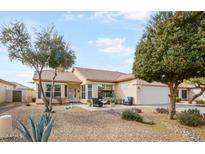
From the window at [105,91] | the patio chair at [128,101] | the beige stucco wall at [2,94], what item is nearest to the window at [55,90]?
the beige stucco wall at [2,94]

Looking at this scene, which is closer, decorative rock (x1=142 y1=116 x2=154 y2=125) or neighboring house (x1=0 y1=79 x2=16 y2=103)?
decorative rock (x1=142 y1=116 x2=154 y2=125)

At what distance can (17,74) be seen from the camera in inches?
454

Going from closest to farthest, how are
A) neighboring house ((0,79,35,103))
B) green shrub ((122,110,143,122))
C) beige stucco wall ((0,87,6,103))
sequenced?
green shrub ((122,110,143,122))
beige stucco wall ((0,87,6,103))
neighboring house ((0,79,35,103))

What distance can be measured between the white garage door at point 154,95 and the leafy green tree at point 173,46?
356 inches

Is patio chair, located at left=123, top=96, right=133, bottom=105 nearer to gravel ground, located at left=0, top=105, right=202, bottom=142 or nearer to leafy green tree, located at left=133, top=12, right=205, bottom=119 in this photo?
gravel ground, located at left=0, top=105, right=202, bottom=142

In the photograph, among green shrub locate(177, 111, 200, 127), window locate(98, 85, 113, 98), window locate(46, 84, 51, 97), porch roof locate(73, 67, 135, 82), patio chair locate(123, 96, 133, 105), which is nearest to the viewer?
green shrub locate(177, 111, 200, 127)

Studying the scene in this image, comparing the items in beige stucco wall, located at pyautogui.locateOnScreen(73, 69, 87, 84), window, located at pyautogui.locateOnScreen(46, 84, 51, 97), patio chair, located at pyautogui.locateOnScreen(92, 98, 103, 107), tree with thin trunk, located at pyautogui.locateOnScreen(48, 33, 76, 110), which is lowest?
patio chair, located at pyautogui.locateOnScreen(92, 98, 103, 107)

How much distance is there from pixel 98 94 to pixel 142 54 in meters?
10.3

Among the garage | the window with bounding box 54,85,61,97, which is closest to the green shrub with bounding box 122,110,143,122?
A: the garage

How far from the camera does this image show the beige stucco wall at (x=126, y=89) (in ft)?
69.0

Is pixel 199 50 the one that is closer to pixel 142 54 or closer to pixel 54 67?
pixel 142 54

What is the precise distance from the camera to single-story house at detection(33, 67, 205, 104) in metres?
20.9

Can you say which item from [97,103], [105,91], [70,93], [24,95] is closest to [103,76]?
[105,91]

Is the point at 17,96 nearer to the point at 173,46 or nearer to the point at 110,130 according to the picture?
the point at 110,130
